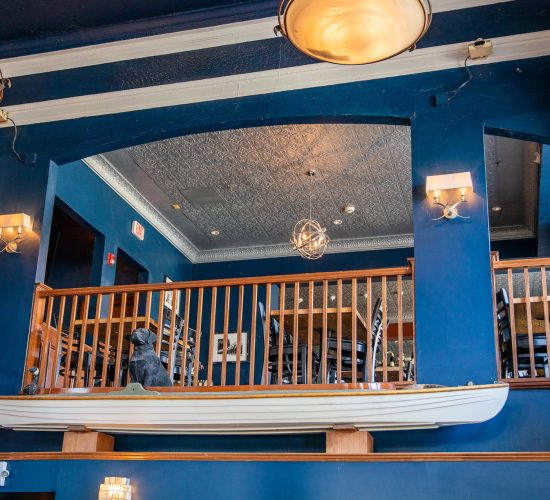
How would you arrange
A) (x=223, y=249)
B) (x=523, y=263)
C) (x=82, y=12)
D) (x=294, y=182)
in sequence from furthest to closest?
(x=223, y=249)
(x=294, y=182)
(x=82, y=12)
(x=523, y=263)

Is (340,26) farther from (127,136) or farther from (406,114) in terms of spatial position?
(127,136)

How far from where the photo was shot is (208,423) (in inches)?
225

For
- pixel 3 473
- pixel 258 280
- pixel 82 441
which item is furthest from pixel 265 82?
pixel 3 473

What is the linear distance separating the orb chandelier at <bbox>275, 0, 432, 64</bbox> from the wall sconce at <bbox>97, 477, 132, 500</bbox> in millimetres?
3242

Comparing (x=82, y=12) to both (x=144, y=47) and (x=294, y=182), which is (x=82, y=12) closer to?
(x=144, y=47)

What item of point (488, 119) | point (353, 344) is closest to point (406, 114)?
point (488, 119)

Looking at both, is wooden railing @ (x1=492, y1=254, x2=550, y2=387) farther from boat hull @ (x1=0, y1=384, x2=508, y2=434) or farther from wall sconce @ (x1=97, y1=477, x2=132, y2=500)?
wall sconce @ (x1=97, y1=477, x2=132, y2=500)

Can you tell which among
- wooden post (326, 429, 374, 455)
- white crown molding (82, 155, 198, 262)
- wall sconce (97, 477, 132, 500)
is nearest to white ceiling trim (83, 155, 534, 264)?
white crown molding (82, 155, 198, 262)

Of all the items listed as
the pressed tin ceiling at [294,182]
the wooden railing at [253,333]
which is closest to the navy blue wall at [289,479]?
the wooden railing at [253,333]

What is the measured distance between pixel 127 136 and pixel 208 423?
320 cm

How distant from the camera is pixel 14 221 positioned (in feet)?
24.0

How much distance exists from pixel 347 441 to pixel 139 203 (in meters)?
6.44

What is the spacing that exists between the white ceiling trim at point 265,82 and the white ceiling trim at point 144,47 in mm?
364

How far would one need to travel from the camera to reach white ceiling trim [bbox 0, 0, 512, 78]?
743cm
